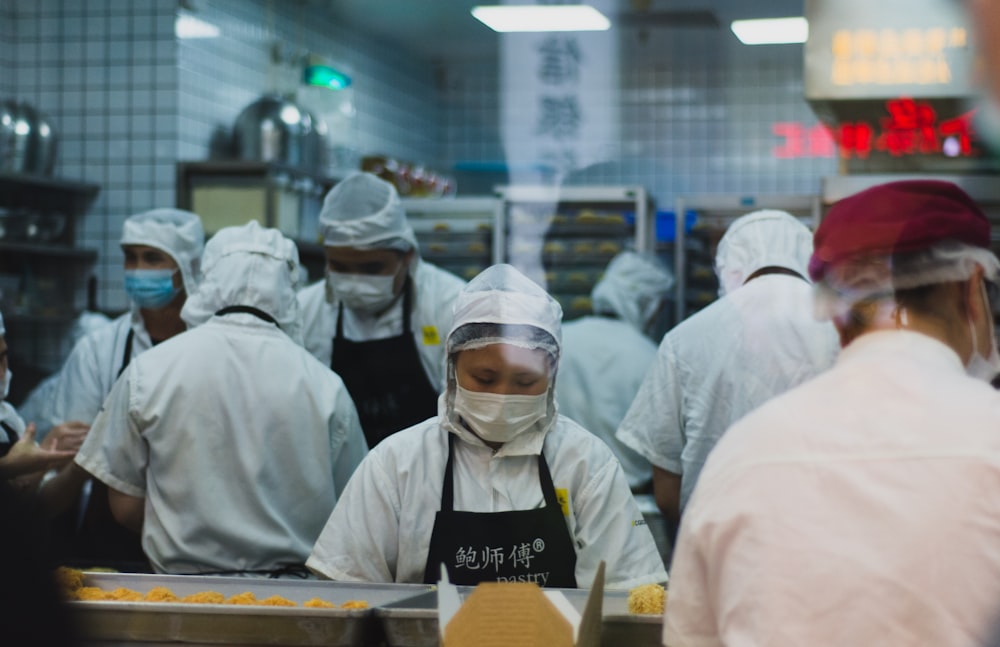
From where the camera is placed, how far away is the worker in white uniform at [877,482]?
118 cm

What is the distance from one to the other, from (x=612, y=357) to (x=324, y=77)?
197 cm

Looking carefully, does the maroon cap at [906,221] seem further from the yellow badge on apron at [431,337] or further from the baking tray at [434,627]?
the yellow badge on apron at [431,337]

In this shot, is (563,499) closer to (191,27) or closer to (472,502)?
(472,502)

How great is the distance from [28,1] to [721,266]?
318cm

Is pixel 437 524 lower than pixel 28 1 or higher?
lower

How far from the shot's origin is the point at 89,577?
2172mm

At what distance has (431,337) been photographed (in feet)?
9.32

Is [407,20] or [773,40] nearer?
[773,40]

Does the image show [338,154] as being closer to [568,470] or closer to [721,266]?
[721,266]

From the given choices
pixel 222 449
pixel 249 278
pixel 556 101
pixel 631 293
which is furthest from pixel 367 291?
pixel 556 101

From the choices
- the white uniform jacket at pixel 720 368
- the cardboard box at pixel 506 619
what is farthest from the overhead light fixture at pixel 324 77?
the cardboard box at pixel 506 619

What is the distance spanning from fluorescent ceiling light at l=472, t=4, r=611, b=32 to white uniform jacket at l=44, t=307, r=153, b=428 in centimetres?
120

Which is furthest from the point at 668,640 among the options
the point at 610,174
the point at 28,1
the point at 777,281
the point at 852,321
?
the point at 28,1

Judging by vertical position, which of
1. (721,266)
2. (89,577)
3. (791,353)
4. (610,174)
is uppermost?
(610,174)
